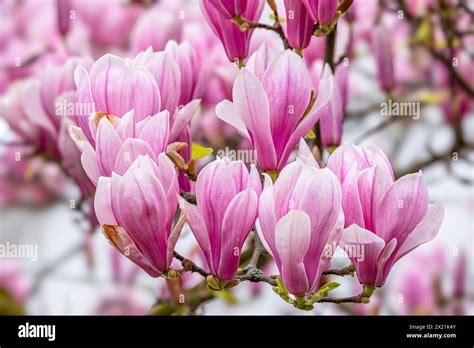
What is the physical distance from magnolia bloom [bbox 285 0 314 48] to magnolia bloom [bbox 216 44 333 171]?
0.05 meters

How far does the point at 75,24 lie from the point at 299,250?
2.19ft

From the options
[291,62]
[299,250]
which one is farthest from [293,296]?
[291,62]

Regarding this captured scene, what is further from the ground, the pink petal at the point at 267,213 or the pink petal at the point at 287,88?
the pink petal at the point at 287,88

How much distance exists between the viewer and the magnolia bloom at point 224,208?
489mm

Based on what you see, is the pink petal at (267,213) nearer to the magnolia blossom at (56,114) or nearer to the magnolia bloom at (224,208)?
the magnolia bloom at (224,208)

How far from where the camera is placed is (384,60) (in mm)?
913

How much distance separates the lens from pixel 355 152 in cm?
50

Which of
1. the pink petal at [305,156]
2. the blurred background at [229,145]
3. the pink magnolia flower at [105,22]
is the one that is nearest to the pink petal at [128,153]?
the pink petal at [305,156]

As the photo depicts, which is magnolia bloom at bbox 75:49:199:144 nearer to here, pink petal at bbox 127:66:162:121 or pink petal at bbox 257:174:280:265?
pink petal at bbox 127:66:162:121

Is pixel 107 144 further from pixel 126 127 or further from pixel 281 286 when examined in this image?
pixel 281 286

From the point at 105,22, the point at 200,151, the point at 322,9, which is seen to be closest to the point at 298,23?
the point at 322,9

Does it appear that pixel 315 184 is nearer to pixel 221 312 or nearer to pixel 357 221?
pixel 357 221

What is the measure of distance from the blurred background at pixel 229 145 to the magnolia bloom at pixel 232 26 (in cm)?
33

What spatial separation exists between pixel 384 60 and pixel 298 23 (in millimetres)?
373
